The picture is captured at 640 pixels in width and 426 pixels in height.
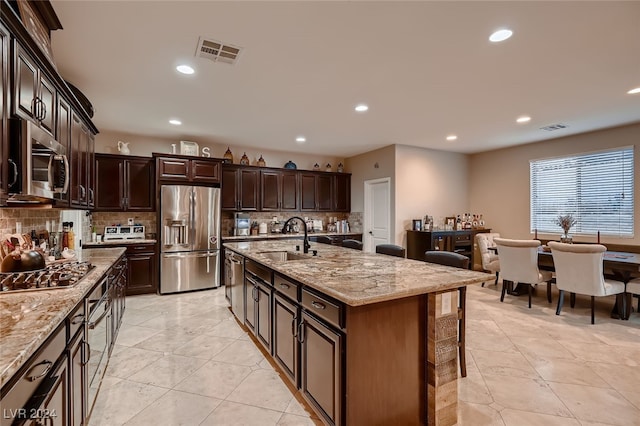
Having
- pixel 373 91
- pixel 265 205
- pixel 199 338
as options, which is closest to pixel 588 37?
pixel 373 91

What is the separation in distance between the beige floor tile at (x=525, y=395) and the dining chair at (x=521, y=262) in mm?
2087

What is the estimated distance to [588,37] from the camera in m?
2.33

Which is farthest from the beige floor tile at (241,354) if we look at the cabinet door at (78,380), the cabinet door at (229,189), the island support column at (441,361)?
the cabinet door at (229,189)

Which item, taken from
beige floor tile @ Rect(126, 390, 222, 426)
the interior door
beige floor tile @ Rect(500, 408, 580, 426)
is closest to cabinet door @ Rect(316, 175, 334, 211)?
the interior door

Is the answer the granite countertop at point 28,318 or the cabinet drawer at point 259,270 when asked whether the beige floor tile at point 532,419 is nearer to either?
the cabinet drawer at point 259,270

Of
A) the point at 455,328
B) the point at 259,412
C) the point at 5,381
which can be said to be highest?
the point at 5,381

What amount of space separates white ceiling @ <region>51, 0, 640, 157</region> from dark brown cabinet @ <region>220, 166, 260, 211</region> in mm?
1313

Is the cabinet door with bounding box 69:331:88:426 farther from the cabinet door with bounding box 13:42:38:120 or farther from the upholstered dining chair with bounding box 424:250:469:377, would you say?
the upholstered dining chair with bounding box 424:250:469:377

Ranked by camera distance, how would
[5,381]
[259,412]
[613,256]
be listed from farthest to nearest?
[613,256] → [259,412] → [5,381]

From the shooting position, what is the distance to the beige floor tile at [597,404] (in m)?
1.93

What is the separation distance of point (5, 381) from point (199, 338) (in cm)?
249

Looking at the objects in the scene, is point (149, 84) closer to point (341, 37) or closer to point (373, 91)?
point (341, 37)

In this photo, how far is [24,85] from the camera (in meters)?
1.67

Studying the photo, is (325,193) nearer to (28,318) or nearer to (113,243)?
(113,243)
